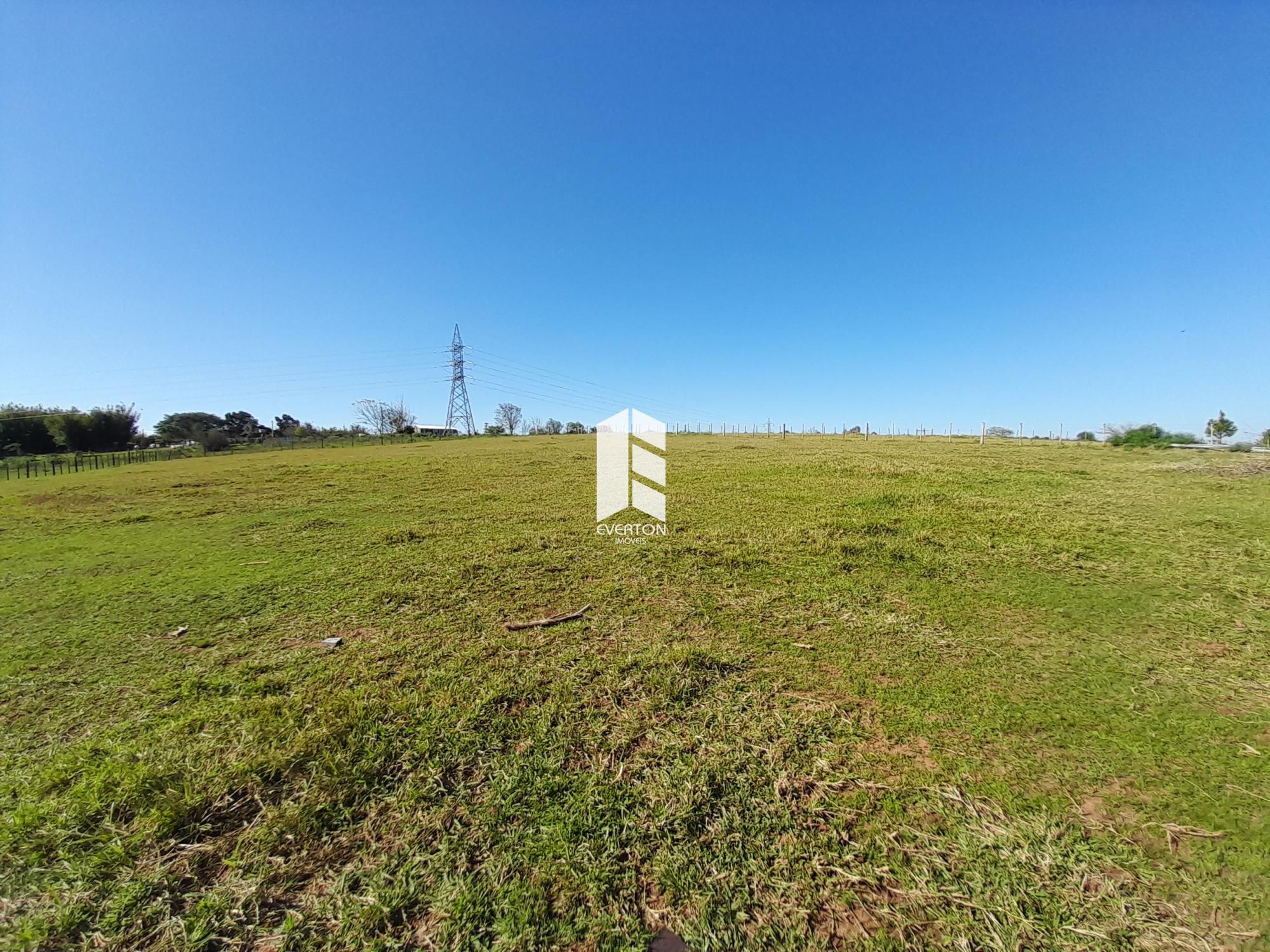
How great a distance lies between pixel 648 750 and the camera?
5.71 ft

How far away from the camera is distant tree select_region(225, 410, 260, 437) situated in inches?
2120

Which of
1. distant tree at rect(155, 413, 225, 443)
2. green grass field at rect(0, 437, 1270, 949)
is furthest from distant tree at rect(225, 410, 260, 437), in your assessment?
green grass field at rect(0, 437, 1270, 949)

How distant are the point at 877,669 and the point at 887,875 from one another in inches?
46.4

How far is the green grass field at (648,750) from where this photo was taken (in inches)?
45.6

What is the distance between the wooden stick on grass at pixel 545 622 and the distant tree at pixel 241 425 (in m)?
66.5

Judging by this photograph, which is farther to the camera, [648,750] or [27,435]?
[27,435]

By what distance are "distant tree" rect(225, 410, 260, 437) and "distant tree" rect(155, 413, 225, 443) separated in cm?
76

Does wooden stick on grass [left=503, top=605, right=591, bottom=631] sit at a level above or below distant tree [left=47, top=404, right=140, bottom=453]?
below

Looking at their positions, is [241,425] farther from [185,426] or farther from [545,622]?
[545,622]

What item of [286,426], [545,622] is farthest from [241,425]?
[545,622]

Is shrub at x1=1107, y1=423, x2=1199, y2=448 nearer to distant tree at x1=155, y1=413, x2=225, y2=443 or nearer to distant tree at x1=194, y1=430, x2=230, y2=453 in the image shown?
distant tree at x1=194, y1=430, x2=230, y2=453

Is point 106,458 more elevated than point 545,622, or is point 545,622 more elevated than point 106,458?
point 106,458

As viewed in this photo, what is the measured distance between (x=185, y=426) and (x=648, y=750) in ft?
241

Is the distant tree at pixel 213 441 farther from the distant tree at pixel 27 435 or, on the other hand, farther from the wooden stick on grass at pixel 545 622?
the wooden stick on grass at pixel 545 622
